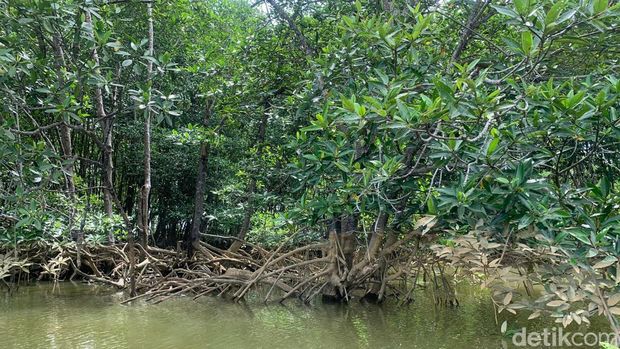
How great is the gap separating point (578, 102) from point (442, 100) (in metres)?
0.73

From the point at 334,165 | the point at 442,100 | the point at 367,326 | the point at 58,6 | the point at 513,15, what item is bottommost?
the point at 367,326

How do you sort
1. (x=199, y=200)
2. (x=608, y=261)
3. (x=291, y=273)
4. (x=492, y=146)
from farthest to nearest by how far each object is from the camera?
(x=199, y=200) → (x=291, y=273) → (x=492, y=146) → (x=608, y=261)

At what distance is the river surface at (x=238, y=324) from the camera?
3.80 metres

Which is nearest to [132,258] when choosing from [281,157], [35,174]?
[35,174]

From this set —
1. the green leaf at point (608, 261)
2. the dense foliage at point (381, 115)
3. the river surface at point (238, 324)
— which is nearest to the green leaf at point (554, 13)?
the dense foliage at point (381, 115)

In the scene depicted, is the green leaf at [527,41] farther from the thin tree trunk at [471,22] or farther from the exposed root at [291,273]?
the exposed root at [291,273]

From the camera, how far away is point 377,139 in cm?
374

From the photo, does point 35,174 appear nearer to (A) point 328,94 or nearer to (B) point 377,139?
(A) point 328,94

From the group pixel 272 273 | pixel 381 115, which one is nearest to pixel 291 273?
pixel 272 273

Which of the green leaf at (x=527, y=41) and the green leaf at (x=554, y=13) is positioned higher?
the green leaf at (x=554, y=13)

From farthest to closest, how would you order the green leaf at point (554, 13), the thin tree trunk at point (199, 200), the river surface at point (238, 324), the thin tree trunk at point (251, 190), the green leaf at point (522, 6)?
the thin tree trunk at point (199, 200)
the thin tree trunk at point (251, 190)
the river surface at point (238, 324)
the green leaf at point (522, 6)
the green leaf at point (554, 13)

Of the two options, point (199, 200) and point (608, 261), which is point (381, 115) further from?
point (199, 200)

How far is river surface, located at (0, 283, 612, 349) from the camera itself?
3800 millimetres

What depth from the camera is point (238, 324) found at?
14.7 feet
